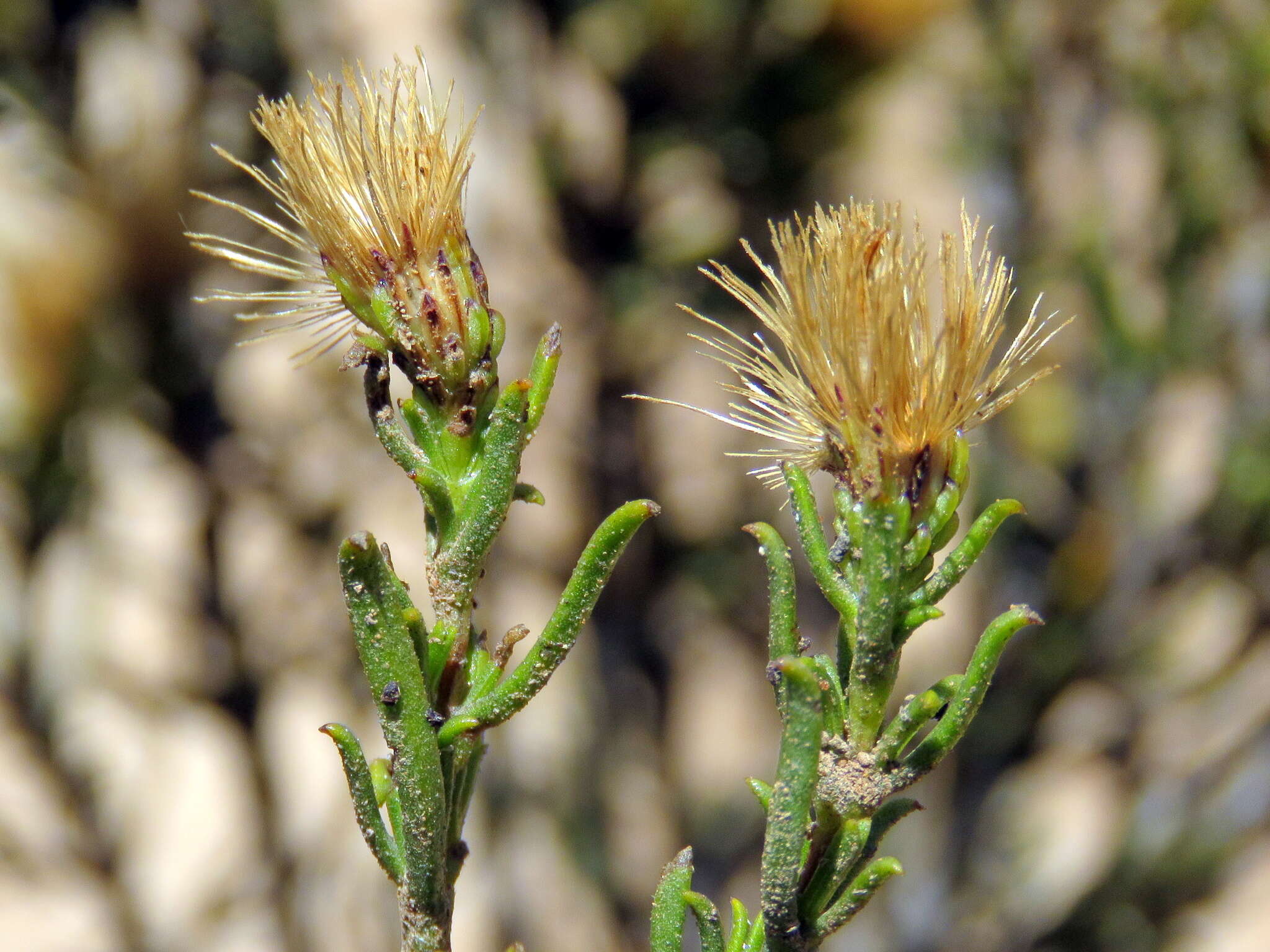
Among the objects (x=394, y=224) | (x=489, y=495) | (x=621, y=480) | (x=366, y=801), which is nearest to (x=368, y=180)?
Result: (x=394, y=224)

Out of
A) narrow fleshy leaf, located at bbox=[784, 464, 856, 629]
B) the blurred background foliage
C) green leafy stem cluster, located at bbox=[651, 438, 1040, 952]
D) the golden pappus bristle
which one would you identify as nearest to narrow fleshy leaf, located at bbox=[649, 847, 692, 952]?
green leafy stem cluster, located at bbox=[651, 438, 1040, 952]

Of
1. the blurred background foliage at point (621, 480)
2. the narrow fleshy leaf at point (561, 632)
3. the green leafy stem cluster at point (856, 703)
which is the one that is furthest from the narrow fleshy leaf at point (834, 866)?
the blurred background foliage at point (621, 480)

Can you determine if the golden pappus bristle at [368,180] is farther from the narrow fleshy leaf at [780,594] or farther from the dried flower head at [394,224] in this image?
the narrow fleshy leaf at [780,594]

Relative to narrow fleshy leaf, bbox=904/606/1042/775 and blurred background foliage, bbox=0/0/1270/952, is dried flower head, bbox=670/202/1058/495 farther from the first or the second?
blurred background foliage, bbox=0/0/1270/952

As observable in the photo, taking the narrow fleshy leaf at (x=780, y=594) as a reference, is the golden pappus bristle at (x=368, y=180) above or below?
above

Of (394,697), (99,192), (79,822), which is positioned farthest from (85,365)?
(394,697)

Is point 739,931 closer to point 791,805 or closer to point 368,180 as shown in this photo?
point 791,805

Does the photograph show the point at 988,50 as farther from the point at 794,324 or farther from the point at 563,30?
the point at 794,324
